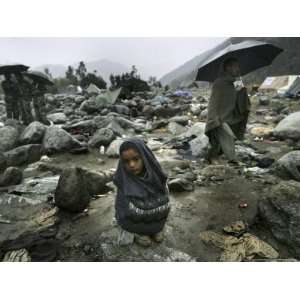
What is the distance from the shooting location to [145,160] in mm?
1625

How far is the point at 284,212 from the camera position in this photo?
1.91m

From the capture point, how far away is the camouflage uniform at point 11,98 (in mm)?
→ 2824

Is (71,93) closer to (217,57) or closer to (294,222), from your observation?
(217,57)

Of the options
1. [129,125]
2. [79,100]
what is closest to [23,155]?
[79,100]

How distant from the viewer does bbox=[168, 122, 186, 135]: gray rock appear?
2740mm

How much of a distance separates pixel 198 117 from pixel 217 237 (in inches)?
52.7

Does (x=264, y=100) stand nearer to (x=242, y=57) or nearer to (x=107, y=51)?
(x=242, y=57)

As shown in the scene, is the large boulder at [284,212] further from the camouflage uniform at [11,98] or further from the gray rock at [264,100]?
the camouflage uniform at [11,98]

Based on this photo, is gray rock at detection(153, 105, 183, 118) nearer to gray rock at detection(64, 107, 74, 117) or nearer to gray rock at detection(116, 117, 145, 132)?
gray rock at detection(116, 117, 145, 132)

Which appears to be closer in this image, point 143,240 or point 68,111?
point 143,240

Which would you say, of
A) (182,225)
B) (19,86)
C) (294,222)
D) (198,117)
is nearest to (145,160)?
(182,225)

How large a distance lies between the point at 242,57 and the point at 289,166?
102 centimetres

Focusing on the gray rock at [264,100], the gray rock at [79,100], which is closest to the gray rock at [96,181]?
the gray rock at [79,100]

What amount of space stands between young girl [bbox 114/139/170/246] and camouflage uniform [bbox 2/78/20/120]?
72.0 inches
